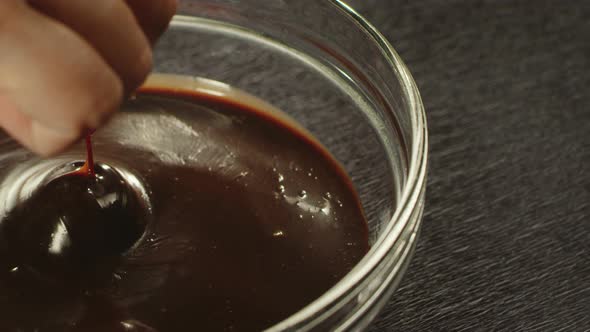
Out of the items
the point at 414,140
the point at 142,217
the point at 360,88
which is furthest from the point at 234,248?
the point at 360,88

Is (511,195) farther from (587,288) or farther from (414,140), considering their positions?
(414,140)

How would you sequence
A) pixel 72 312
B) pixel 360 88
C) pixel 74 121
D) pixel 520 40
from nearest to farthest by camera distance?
pixel 74 121, pixel 72 312, pixel 360 88, pixel 520 40

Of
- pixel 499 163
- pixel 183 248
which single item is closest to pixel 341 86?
pixel 499 163

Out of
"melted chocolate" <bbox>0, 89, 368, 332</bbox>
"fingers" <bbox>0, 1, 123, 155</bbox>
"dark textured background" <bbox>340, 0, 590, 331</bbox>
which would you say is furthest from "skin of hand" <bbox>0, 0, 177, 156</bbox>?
"dark textured background" <bbox>340, 0, 590, 331</bbox>

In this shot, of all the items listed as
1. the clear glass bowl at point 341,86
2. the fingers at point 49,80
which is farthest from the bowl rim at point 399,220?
the fingers at point 49,80

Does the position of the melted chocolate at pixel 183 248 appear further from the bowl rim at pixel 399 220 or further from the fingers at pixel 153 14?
the fingers at pixel 153 14

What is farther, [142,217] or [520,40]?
[520,40]

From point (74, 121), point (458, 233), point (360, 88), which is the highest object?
point (74, 121)
